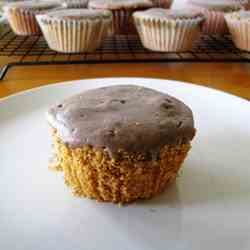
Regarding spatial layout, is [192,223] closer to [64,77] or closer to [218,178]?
[218,178]

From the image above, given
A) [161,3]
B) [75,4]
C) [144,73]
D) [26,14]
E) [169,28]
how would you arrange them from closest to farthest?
[144,73] < [169,28] < [26,14] < [75,4] < [161,3]

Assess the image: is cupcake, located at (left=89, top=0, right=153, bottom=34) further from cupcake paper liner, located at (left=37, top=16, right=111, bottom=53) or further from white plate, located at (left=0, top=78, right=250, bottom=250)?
white plate, located at (left=0, top=78, right=250, bottom=250)

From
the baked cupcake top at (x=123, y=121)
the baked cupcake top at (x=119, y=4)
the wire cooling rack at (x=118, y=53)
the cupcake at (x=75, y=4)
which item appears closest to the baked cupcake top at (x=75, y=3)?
the cupcake at (x=75, y=4)

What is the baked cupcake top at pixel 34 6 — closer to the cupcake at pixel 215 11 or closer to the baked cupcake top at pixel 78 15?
the baked cupcake top at pixel 78 15

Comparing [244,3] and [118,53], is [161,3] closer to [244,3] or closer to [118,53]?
[244,3]

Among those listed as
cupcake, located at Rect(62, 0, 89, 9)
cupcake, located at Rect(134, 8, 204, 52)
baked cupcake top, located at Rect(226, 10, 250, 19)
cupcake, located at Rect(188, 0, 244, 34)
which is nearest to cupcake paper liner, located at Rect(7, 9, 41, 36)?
cupcake, located at Rect(62, 0, 89, 9)

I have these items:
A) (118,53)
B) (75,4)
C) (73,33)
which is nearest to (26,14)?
(75,4)
